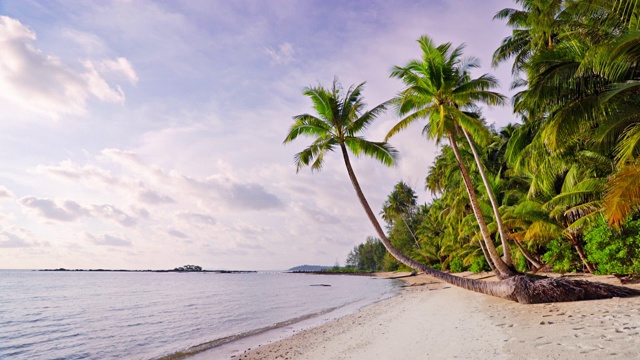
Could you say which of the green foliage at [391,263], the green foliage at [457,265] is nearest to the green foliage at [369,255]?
the green foliage at [391,263]

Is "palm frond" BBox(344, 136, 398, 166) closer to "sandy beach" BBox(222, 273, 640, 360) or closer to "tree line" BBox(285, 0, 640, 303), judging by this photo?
"tree line" BBox(285, 0, 640, 303)

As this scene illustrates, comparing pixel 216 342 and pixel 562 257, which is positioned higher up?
pixel 562 257

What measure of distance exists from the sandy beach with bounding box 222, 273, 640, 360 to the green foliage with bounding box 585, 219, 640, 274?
4.80m

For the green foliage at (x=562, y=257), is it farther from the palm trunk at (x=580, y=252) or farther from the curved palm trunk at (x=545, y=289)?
the curved palm trunk at (x=545, y=289)

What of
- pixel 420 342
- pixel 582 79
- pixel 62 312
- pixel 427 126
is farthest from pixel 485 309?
pixel 62 312

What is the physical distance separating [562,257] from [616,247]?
6.75m

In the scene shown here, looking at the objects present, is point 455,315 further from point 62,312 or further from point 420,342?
point 62,312

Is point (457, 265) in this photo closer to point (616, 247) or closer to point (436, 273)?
point (616, 247)

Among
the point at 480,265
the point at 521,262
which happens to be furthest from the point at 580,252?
the point at 480,265

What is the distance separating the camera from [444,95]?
14.5m

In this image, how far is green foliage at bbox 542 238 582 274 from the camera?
2134 cm

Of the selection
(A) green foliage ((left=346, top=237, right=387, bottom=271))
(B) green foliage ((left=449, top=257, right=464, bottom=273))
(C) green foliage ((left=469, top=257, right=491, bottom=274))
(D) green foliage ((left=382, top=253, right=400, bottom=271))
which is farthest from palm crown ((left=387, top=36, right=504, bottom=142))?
(A) green foliage ((left=346, top=237, right=387, bottom=271))

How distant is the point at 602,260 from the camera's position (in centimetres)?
1645

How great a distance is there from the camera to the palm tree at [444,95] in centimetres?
1401
